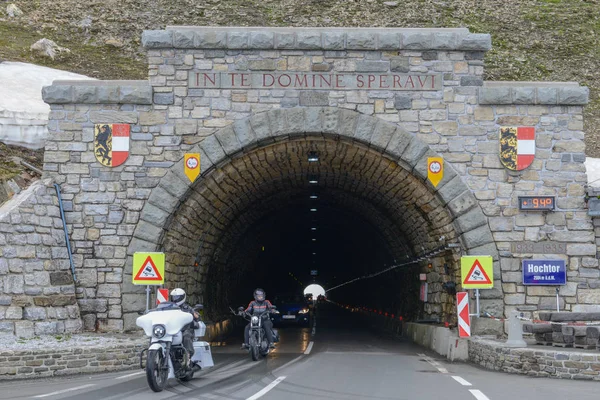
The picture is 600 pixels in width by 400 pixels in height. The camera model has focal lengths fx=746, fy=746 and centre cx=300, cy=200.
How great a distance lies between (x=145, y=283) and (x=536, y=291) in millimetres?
8498

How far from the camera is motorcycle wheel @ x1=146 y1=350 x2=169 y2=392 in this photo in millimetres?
9812

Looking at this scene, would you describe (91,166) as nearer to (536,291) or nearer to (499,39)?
(536,291)

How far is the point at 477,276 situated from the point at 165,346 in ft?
26.2

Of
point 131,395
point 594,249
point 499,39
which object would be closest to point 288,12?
point 499,39

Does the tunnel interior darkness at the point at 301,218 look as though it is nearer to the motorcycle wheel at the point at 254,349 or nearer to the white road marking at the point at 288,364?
the motorcycle wheel at the point at 254,349

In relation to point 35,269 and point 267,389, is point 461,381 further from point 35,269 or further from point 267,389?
point 35,269

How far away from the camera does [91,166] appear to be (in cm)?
1666

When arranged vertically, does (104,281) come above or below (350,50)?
below

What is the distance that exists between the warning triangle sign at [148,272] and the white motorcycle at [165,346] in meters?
4.84

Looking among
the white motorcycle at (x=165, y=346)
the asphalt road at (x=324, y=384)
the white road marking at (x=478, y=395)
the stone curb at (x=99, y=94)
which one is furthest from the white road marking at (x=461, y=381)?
the stone curb at (x=99, y=94)

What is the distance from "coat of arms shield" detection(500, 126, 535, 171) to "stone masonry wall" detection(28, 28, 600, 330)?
15 cm

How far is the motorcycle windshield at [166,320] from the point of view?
10516 millimetres

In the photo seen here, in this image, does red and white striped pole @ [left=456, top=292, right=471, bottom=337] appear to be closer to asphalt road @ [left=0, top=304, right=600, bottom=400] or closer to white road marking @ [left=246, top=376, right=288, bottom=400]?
asphalt road @ [left=0, top=304, right=600, bottom=400]

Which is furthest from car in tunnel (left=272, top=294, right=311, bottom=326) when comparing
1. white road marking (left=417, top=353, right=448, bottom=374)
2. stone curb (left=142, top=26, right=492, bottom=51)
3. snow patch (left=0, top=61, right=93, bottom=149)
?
stone curb (left=142, top=26, right=492, bottom=51)
